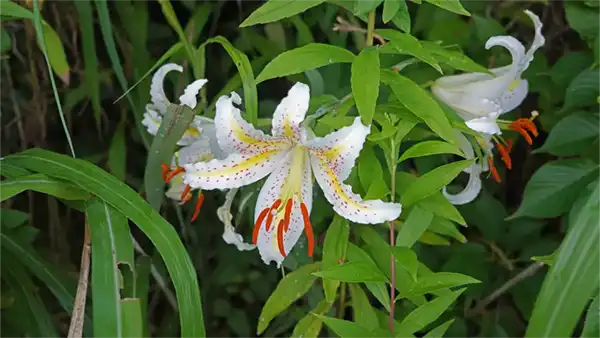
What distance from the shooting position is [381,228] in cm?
79

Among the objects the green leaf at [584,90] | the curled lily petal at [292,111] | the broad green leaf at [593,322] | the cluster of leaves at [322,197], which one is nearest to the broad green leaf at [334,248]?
the cluster of leaves at [322,197]

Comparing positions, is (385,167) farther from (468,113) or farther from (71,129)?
(71,129)

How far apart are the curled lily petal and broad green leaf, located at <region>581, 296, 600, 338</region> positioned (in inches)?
11.0

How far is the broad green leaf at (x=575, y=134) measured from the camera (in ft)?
2.50

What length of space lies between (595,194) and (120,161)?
609 millimetres

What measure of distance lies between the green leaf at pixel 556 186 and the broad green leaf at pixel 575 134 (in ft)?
0.06

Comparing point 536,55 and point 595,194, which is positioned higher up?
point 536,55

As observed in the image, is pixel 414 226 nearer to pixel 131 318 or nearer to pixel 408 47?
pixel 408 47

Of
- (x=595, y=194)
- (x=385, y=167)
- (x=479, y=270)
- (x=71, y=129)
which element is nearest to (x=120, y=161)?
(x=71, y=129)

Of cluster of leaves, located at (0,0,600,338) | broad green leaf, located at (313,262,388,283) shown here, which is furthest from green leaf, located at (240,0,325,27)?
broad green leaf, located at (313,262,388,283)

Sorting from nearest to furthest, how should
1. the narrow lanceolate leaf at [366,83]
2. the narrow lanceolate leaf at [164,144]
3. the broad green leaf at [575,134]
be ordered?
the narrow lanceolate leaf at [366,83] → the narrow lanceolate leaf at [164,144] → the broad green leaf at [575,134]

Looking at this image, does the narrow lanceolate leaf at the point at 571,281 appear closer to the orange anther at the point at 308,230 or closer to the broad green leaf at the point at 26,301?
the orange anther at the point at 308,230

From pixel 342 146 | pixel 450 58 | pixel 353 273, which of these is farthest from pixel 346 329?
pixel 450 58

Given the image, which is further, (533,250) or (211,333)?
(211,333)
